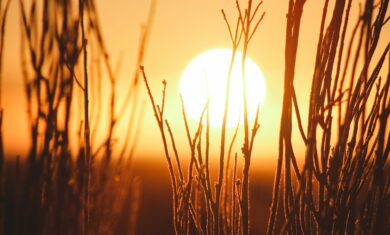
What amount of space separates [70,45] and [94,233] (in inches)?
24.5

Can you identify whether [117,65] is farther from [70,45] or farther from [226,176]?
[226,176]

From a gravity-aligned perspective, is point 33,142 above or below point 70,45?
below

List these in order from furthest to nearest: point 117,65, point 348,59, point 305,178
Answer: point 117,65, point 348,59, point 305,178

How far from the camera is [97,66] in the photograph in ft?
5.27

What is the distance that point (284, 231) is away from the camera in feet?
3.97

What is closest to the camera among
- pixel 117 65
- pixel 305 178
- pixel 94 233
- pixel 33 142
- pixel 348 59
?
pixel 305 178

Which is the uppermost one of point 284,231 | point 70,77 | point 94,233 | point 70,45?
point 70,45

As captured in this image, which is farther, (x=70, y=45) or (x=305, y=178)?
(x=70, y=45)

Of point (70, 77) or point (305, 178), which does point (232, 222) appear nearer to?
point (305, 178)

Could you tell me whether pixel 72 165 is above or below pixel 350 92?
below

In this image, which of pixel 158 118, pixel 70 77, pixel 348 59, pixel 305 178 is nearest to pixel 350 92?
pixel 348 59

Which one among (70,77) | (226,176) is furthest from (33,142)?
(226,176)

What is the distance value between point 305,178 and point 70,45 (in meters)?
0.83

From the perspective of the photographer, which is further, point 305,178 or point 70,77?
point 70,77
